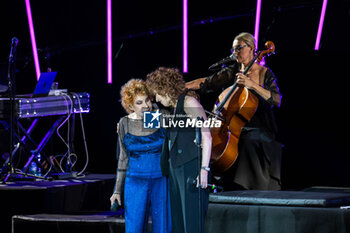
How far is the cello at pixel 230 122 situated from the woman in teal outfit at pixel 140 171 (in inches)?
27.3

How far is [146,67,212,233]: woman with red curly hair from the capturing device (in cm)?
329

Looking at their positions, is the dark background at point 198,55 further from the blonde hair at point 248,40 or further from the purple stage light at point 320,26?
the blonde hair at point 248,40

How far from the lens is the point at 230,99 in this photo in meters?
4.30

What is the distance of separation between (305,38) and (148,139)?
212 cm

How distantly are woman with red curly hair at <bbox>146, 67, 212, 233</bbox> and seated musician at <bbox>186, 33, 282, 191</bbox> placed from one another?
100cm

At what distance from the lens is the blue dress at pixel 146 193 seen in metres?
3.53

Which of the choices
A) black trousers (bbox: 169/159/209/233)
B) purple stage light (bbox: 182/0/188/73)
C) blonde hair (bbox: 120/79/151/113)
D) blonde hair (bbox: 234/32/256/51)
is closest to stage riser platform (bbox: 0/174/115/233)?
purple stage light (bbox: 182/0/188/73)

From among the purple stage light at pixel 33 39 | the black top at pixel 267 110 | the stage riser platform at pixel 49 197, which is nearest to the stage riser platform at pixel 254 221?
the stage riser platform at pixel 49 197

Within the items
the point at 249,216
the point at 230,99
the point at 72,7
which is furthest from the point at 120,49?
the point at 249,216

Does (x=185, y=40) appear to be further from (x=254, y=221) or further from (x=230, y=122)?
(x=254, y=221)

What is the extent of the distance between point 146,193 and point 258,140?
1246 mm

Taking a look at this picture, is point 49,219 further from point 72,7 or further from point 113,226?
point 72,7

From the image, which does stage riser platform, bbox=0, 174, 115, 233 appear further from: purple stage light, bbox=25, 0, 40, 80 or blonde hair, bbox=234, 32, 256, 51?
blonde hair, bbox=234, 32, 256, 51

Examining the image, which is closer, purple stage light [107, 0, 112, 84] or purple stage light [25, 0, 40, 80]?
purple stage light [107, 0, 112, 84]
